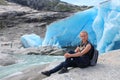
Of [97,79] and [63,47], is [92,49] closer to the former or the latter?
[97,79]

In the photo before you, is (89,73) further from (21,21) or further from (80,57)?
(21,21)

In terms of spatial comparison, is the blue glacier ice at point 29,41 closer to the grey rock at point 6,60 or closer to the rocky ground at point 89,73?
the grey rock at point 6,60

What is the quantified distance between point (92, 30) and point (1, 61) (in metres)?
9.76

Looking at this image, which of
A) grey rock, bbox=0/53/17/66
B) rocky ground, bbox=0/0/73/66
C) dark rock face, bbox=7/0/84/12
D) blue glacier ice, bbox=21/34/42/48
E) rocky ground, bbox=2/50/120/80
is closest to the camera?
rocky ground, bbox=2/50/120/80

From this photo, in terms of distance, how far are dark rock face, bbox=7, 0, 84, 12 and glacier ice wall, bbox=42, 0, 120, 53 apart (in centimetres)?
1183

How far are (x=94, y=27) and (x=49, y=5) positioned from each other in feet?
55.8

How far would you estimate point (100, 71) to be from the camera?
10.7 m

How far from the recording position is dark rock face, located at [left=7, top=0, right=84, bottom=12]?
40.9 meters

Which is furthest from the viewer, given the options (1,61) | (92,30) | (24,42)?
(24,42)

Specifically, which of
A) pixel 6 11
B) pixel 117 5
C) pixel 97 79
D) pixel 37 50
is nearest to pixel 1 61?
pixel 37 50

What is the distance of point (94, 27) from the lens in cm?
2511

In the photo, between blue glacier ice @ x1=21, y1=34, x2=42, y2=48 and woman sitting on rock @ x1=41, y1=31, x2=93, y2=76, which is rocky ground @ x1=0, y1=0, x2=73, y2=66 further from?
woman sitting on rock @ x1=41, y1=31, x2=93, y2=76

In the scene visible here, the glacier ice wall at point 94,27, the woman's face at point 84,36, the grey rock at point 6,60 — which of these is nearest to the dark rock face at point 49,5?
the glacier ice wall at point 94,27

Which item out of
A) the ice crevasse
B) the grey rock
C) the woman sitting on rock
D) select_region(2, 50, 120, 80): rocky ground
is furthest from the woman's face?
the ice crevasse
